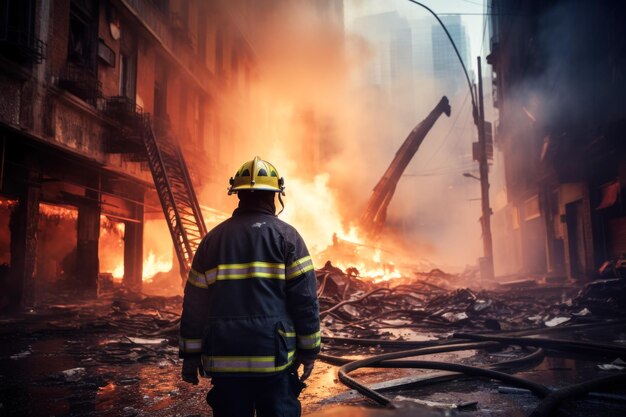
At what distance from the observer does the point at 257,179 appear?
2.74 meters

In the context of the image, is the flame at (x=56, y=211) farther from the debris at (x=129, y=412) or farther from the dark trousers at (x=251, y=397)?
the dark trousers at (x=251, y=397)

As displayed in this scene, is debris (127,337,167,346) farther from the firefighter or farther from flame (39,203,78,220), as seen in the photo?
flame (39,203,78,220)

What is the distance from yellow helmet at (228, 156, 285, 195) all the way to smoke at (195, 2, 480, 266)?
57.1 feet

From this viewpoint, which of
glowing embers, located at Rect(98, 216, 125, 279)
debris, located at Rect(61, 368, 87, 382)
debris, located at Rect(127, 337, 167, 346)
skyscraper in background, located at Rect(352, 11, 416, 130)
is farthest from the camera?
skyscraper in background, located at Rect(352, 11, 416, 130)

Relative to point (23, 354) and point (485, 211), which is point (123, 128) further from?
point (485, 211)

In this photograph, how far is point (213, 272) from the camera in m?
2.56

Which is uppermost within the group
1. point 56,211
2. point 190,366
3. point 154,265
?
point 56,211

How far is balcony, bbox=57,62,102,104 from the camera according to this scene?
1072 centimetres

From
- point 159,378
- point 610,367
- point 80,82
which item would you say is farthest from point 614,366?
point 80,82

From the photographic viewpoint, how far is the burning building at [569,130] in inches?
496

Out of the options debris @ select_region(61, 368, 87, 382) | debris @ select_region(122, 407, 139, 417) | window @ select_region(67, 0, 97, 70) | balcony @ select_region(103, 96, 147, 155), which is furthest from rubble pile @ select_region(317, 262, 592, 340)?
window @ select_region(67, 0, 97, 70)

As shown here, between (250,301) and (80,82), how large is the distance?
1081 cm

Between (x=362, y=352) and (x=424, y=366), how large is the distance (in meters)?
1.67

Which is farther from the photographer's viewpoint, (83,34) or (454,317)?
(83,34)
